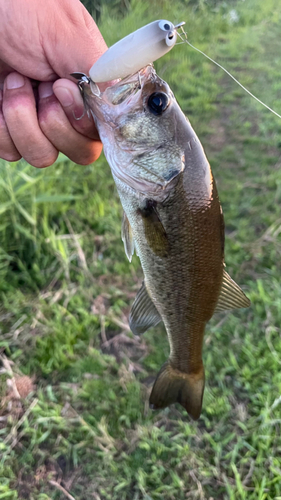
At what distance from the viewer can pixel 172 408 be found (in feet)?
7.46

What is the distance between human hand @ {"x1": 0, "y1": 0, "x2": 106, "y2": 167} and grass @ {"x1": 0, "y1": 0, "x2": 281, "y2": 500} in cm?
99

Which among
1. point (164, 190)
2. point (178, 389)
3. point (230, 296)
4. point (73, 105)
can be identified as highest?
point (73, 105)

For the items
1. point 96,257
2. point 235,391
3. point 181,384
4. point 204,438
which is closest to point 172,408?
point 204,438

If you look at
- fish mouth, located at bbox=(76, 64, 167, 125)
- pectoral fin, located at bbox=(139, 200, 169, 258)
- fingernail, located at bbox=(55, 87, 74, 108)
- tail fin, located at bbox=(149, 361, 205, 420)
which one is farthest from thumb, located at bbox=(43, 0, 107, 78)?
tail fin, located at bbox=(149, 361, 205, 420)

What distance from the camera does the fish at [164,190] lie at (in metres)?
1.18

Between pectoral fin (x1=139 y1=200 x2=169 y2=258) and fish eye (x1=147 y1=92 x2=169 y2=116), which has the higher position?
fish eye (x1=147 y1=92 x2=169 y2=116)

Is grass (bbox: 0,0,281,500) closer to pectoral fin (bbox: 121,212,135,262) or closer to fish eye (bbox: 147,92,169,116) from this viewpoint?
pectoral fin (bbox: 121,212,135,262)

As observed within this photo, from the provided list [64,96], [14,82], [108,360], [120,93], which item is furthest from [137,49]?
[108,360]

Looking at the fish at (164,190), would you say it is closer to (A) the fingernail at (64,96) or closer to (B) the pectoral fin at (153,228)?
(B) the pectoral fin at (153,228)

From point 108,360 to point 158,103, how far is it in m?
1.85

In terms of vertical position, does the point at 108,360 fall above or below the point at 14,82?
below

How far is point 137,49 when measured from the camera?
97 cm

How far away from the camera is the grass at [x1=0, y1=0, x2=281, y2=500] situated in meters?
2.04

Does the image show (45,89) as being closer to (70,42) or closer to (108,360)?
(70,42)
